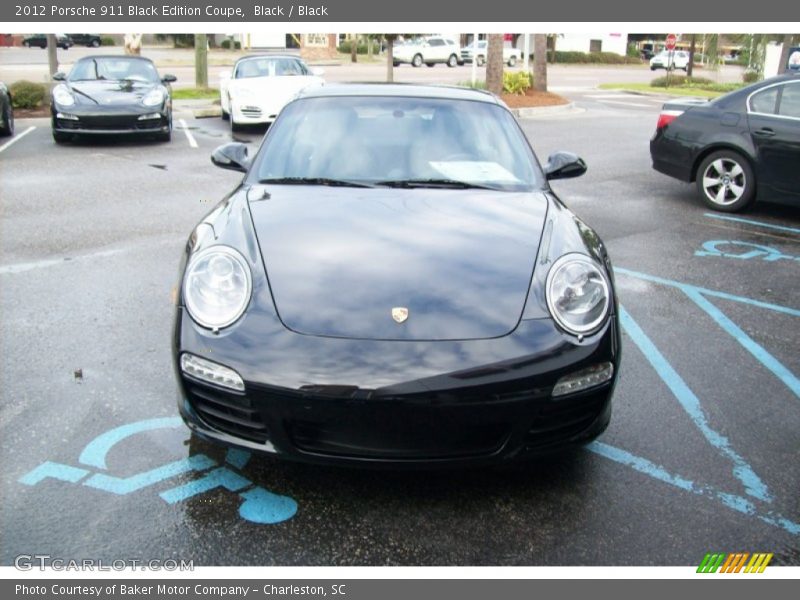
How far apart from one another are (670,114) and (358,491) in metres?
7.45

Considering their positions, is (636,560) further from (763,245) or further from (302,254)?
(763,245)

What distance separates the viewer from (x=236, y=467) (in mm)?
3225

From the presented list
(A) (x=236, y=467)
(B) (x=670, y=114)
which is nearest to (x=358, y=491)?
(A) (x=236, y=467)

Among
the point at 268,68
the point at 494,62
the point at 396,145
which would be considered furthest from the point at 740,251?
the point at 494,62

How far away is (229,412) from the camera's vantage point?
2.87m

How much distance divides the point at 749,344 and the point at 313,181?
110 inches

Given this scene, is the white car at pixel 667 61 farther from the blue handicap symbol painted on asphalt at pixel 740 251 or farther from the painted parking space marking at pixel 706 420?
the painted parking space marking at pixel 706 420

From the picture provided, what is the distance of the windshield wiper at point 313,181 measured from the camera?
4000mm

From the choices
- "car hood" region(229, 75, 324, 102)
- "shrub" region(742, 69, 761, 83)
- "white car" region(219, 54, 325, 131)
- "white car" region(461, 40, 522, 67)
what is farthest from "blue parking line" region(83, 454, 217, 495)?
"white car" region(461, 40, 522, 67)

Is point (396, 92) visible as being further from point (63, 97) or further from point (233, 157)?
point (63, 97)

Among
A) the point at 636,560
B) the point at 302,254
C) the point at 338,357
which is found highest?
the point at 302,254

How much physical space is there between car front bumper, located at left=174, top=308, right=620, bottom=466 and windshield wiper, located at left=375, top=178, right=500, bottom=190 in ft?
4.35

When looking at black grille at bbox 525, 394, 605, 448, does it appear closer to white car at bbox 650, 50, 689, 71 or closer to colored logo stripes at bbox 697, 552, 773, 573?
colored logo stripes at bbox 697, 552, 773, 573

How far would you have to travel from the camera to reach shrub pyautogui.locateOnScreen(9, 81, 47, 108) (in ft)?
53.3
